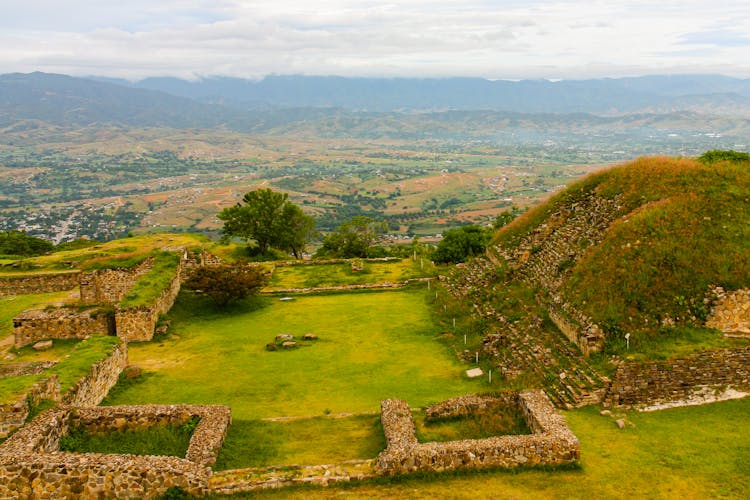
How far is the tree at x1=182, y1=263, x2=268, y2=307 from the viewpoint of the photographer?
26078 millimetres

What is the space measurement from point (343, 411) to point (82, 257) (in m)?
24.3

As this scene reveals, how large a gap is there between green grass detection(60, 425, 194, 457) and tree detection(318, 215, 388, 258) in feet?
106

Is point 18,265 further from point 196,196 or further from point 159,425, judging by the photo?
point 196,196

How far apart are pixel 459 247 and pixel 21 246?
3551 cm

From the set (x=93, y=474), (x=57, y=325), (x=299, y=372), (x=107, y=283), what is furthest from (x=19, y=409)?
(x=107, y=283)

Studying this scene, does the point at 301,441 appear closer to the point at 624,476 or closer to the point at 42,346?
the point at 624,476

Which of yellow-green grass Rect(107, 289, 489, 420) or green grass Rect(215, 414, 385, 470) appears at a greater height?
green grass Rect(215, 414, 385, 470)

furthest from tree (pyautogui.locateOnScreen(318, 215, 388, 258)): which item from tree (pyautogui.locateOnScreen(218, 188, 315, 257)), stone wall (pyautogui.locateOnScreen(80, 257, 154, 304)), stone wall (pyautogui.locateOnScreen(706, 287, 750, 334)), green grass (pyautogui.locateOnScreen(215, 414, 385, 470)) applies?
stone wall (pyautogui.locateOnScreen(706, 287, 750, 334))

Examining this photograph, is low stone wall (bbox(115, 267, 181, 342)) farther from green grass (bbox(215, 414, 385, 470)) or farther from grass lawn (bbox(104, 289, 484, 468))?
green grass (bbox(215, 414, 385, 470))

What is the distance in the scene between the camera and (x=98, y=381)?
16953mm

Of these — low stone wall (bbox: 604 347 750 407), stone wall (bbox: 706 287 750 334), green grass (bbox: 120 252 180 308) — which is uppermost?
stone wall (bbox: 706 287 750 334)

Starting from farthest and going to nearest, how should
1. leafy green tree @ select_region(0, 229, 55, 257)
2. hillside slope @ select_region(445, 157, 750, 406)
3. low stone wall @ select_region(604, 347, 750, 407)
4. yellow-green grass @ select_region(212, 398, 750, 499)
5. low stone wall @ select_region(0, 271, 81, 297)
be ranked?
1. leafy green tree @ select_region(0, 229, 55, 257)
2. low stone wall @ select_region(0, 271, 81, 297)
3. hillside slope @ select_region(445, 157, 750, 406)
4. low stone wall @ select_region(604, 347, 750, 407)
5. yellow-green grass @ select_region(212, 398, 750, 499)

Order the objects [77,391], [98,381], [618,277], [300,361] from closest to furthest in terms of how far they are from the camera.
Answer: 1. [77,391]
2. [98,381]
3. [618,277]
4. [300,361]

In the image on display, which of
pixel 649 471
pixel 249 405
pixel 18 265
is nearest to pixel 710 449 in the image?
pixel 649 471
